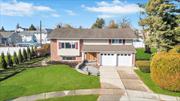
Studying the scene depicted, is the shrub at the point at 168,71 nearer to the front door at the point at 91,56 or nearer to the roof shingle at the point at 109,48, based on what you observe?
the roof shingle at the point at 109,48

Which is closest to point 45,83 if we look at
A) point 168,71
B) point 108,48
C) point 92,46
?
point 168,71

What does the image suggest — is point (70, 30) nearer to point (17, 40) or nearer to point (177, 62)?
point (177, 62)

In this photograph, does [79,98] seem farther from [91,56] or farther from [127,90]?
[91,56]

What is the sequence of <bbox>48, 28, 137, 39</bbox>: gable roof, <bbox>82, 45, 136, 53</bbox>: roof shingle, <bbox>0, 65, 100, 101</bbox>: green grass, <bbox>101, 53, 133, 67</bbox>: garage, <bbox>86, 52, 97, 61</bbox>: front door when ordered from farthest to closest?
<bbox>48, 28, 137, 39</bbox>: gable roof < <bbox>86, 52, 97, 61</bbox>: front door < <bbox>101, 53, 133, 67</bbox>: garage < <bbox>82, 45, 136, 53</bbox>: roof shingle < <bbox>0, 65, 100, 101</bbox>: green grass

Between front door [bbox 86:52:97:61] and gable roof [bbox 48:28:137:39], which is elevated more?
gable roof [bbox 48:28:137:39]

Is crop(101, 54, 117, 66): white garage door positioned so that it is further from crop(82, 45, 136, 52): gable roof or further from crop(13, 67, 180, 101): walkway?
crop(13, 67, 180, 101): walkway

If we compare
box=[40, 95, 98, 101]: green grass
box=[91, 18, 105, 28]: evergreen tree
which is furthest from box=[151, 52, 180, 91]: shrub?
box=[91, 18, 105, 28]: evergreen tree

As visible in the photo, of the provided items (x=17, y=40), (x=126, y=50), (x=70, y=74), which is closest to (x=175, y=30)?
(x=126, y=50)
